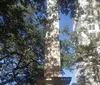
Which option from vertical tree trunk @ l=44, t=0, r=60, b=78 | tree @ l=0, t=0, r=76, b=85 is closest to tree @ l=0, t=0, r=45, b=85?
tree @ l=0, t=0, r=76, b=85

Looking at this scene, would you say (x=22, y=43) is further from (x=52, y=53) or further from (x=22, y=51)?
(x=52, y=53)

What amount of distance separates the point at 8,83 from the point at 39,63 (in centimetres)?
213

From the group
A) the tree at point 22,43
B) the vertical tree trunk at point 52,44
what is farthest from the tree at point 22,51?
the vertical tree trunk at point 52,44

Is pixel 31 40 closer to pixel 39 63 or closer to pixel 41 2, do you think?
pixel 39 63

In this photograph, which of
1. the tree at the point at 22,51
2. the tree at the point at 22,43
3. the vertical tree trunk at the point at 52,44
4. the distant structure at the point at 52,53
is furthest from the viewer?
the tree at the point at 22,51

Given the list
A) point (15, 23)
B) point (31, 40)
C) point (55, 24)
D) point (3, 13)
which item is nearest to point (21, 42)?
point (31, 40)

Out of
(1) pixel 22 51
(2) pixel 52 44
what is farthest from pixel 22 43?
(2) pixel 52 44

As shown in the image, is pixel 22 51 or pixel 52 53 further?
pixel 22 51

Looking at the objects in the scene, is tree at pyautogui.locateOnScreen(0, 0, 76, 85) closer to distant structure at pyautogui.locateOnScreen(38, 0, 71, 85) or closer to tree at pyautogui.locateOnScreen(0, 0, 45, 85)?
tree at pyautogui.locateOnScreen(0, 0, 45, 85)

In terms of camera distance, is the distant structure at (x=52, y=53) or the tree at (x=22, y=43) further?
the tree at (x=22, y=43)

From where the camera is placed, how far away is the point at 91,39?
2055cm

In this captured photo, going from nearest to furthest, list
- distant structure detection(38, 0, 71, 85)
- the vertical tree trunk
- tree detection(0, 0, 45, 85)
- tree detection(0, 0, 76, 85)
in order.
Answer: distant structure detection(38, 0, 71, 85) → the vertical tree trunk → tree detection(0, 0, 76, 85) → tree detection(0, 0, 45, 85)

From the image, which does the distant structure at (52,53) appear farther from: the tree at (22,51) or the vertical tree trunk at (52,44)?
the tree at (22,51)

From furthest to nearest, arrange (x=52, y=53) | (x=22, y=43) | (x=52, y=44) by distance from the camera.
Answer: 1. (x=22, y=43)
2. (x=52, y=44)
3. (x=52, y=53)
